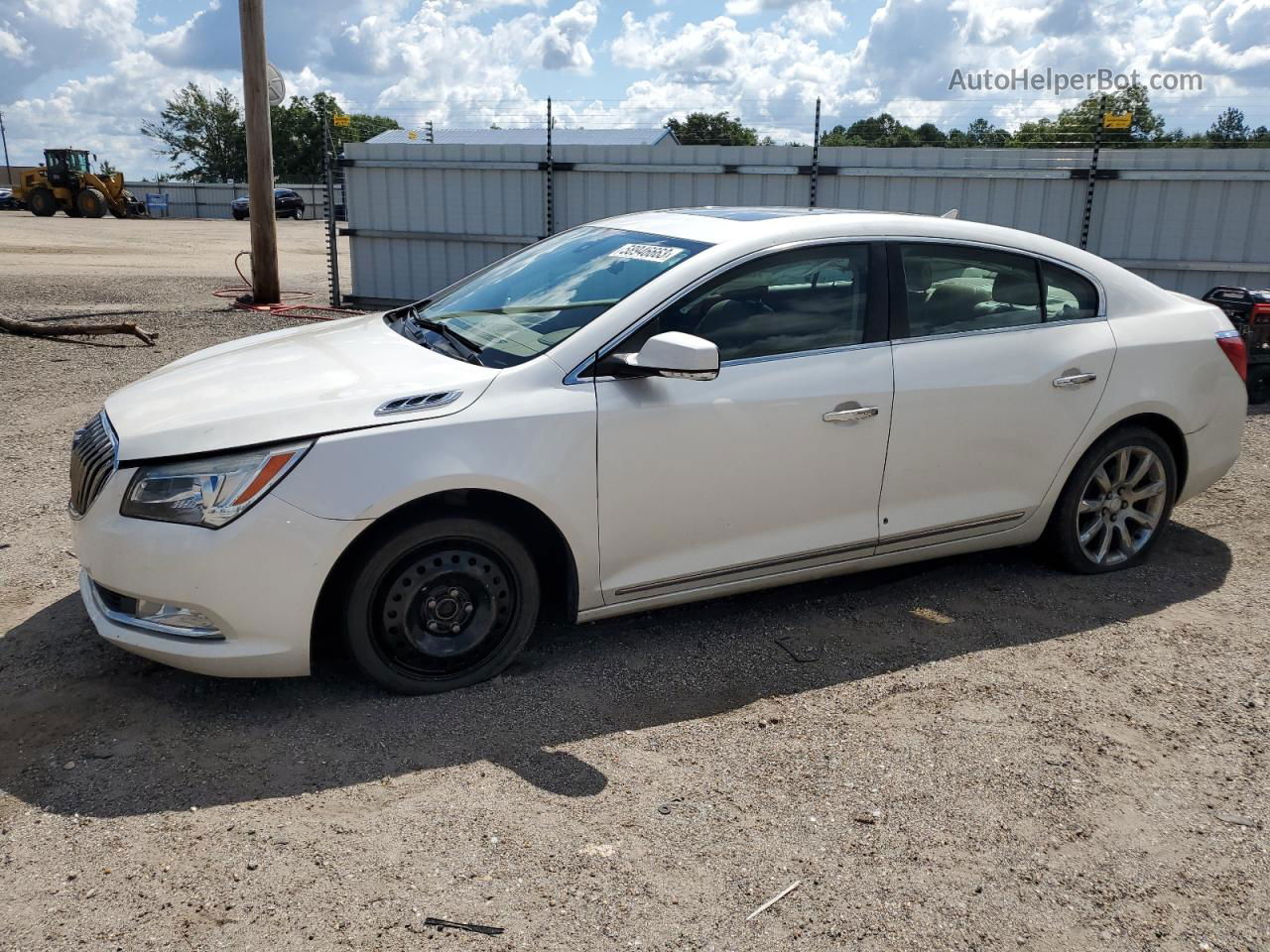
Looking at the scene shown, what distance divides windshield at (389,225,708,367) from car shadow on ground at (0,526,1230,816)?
48.0 inches

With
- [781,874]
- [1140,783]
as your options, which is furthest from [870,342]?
[781,874]

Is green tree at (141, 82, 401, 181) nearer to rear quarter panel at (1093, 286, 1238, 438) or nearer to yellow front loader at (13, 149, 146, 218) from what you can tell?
yellow front loader at (13, 149, 146, 218)

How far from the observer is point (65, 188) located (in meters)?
→ 42.6

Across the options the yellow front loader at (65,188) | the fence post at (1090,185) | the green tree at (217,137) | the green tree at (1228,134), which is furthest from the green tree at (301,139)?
the fence post at (1090,185)

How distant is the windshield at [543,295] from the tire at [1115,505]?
215 cm

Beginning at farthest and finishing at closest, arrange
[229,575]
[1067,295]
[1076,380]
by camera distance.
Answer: [1067,295]
[1076,380]
[229,575]

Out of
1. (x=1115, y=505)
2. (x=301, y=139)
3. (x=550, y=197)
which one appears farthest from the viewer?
(x=301, y=139)

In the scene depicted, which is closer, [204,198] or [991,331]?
[991,331]

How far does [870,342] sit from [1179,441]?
6.15ft

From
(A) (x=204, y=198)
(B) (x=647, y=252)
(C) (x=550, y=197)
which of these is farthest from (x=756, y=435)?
(A) (x=204, y=198)

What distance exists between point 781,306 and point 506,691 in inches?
70.7

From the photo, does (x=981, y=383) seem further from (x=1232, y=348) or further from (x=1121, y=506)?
(x=1232, y=348)

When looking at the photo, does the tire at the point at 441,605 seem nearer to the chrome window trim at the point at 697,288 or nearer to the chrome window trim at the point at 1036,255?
the chrome window trim at the point at 697,288

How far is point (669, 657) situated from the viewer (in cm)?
422
